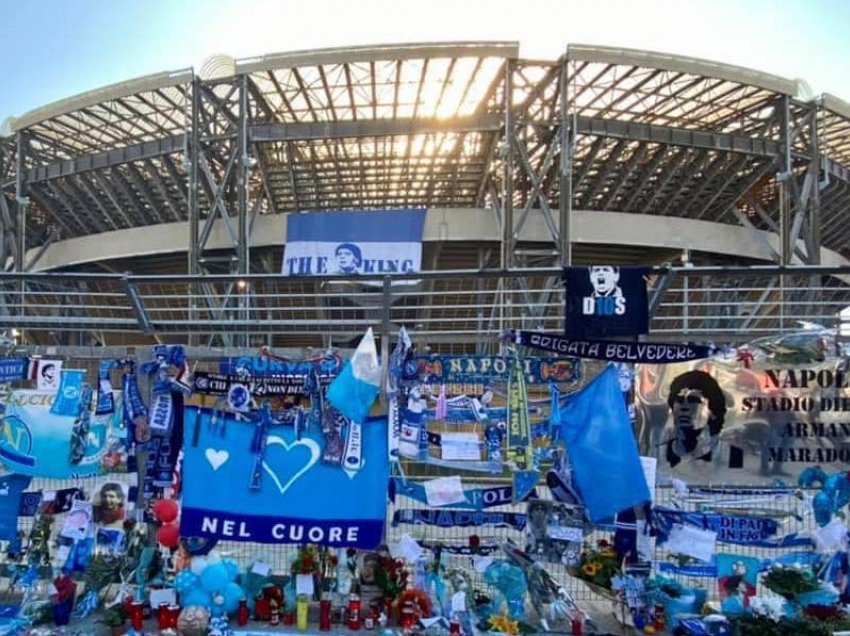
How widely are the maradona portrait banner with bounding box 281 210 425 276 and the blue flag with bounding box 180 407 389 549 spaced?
12265mm

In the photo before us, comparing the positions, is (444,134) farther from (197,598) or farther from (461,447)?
(197,598)

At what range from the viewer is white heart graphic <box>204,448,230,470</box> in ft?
14.5

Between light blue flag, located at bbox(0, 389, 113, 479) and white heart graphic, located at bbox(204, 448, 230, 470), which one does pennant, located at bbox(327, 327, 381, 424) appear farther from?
light blue flag, located at bbox(0, 389, 113, 479)

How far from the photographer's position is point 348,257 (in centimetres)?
1673

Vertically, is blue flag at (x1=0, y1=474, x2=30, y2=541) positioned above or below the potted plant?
above

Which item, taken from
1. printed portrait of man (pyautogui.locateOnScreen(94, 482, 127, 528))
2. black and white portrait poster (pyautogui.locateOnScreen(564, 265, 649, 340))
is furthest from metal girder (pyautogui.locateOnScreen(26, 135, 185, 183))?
black and white portrait poster (pyautogui.locateOnScreen(564, 265, 649, 340))

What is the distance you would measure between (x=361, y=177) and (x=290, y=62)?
813 centimetres

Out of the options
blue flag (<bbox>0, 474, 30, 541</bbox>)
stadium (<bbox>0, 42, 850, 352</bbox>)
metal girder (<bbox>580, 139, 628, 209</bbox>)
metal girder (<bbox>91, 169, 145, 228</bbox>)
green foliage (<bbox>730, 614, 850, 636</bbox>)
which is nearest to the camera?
green foliage (<bbox>730, 614, 850, 636</bbox>)

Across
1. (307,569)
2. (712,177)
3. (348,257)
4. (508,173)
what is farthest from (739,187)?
(307,569)

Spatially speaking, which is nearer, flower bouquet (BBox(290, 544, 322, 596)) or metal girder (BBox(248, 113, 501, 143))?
flower bouquet (BBox(290, 544, 322, 596))

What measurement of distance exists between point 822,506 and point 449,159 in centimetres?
1820

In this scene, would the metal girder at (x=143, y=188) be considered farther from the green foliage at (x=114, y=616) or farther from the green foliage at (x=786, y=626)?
the green foliage at (x=786, y=626)

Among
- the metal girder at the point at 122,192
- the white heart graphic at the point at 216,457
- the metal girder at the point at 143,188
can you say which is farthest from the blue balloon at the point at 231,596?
the metal girder at the point at 122,192

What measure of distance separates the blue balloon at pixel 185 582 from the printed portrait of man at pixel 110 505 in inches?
26.2
